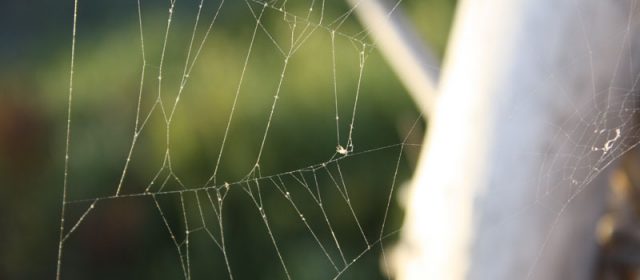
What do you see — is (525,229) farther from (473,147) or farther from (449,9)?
(449,9)

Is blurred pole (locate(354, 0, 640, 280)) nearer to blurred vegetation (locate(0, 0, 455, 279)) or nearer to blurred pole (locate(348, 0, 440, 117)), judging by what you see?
blurred pole (locate(348, 0, 440, 117))

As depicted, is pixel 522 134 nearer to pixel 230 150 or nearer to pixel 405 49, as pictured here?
pixel 405 49

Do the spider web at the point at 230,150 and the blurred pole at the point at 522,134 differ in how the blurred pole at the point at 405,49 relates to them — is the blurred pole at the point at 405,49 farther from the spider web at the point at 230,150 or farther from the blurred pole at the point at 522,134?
the spider web at the point at 230,150

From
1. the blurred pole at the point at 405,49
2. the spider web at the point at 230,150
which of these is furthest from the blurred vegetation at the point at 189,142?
the blurred pole at the point at 405,49

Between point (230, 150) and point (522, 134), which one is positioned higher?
point (522, 134)

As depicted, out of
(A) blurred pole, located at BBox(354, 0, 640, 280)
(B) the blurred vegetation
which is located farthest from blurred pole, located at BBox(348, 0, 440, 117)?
(B) the blurred vegetation

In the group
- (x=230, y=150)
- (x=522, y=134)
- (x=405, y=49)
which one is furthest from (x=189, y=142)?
(x=522, y=134)
